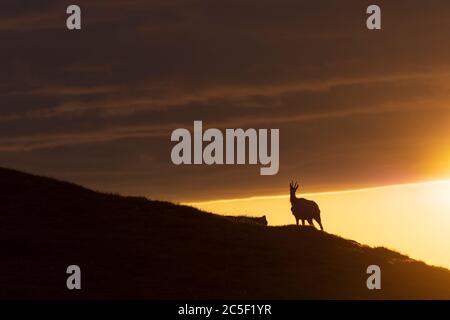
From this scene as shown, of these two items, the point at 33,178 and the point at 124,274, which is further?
the point at 33,178

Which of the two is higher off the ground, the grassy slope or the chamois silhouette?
the chamois silhouette

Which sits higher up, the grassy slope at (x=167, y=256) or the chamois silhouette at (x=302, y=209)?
the chamois silhouette at (x=302, y=209)

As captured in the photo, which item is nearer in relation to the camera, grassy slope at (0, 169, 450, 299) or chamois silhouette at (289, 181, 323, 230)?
grassy slope at (0, 169, 450, 299)

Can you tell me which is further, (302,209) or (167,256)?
(302,209)

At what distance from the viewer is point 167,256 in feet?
205

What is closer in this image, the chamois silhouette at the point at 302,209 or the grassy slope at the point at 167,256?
the grassy slope at the point at 167,256

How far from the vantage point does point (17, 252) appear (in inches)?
2456

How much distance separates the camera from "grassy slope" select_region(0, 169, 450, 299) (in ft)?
187

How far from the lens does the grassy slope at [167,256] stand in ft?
187
